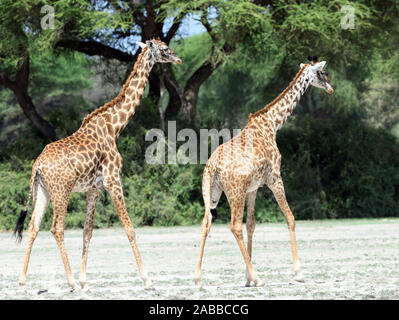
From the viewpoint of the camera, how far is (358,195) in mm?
24984

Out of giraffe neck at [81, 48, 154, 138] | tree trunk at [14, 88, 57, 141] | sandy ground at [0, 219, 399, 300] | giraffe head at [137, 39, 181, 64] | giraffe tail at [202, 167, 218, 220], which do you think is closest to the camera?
sandy ground at [0, 219, 399, 300]

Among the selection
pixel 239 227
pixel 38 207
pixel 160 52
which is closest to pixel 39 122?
pixel 160 52

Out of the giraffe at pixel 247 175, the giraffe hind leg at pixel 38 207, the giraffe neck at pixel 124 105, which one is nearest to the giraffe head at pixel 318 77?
the giraffe at pixel 247 175

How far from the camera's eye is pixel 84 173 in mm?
9328

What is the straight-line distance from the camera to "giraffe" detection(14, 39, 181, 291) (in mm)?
9156

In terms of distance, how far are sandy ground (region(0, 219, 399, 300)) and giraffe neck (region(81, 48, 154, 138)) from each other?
217 centimetres

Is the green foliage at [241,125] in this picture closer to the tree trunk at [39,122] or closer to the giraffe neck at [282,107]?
the tree trunk at [39,122]

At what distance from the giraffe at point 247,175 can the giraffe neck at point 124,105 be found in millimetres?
1307

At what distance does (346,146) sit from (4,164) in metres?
11.4

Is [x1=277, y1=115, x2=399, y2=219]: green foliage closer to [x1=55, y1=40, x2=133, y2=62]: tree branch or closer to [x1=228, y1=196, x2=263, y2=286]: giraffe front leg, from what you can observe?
[x1=55, y1=40, x2=133, y2=62]: tree branch

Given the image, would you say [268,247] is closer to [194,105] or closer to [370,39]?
[194,105]

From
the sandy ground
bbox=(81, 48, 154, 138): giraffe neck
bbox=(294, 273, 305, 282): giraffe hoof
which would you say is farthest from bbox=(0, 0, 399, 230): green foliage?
bbox=(294, 273, 305, 282): giraffe hoof

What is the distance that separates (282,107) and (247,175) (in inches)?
72.7
